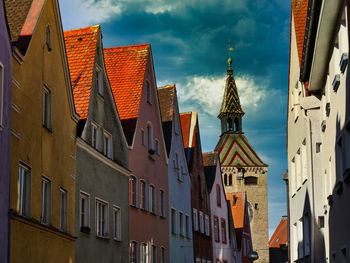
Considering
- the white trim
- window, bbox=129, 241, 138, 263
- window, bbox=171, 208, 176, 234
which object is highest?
the white trim

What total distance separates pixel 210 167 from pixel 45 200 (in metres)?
30.6

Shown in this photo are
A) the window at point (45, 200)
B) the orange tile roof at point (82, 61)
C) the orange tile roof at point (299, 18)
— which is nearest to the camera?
the window at point (45, 200)

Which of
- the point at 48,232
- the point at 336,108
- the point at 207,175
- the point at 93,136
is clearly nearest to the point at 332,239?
the point at 336,108

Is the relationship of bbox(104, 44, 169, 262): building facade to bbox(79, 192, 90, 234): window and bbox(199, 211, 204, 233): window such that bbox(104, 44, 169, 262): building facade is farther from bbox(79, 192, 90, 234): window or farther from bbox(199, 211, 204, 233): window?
bbox(199, 211, 204, 233): window

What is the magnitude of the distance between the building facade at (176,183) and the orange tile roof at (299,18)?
41.0 feet

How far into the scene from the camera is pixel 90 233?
25.5 meters

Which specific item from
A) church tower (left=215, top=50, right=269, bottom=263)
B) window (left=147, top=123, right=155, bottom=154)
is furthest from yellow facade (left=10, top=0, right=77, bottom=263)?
church tower (left=215, top=50, right=269, bottom=263)

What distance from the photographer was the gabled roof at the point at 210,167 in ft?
163

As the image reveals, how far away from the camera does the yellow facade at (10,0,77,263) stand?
18328 millimetres

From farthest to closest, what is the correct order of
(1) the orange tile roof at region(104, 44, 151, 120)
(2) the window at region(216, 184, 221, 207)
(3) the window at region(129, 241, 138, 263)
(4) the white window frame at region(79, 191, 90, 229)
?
1. (2) the window at region(216, 184, 221, 207)
2. (1) the orange tile roof at region(104, 44, 151, 120)
3. (3) the window at region(129, 241, 138, 263)
4. (4) the white window frame at region(79, 191, 90, 229)

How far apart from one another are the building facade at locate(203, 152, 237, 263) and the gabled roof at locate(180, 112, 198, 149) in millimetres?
4799

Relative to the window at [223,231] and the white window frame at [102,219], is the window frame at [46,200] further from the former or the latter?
the window at [223,231]

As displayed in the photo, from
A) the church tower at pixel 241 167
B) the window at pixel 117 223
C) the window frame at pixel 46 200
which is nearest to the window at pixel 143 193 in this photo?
the window at pixel 117 223

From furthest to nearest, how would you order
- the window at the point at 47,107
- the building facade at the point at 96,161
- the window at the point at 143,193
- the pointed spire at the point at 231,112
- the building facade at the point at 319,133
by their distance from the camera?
the pointed spire at the point at 231,112 < the window at the point at 143,193 < the building facade at the point at 96,161 < the window at the point at 47,107 < the building facade at the point at 319,133
